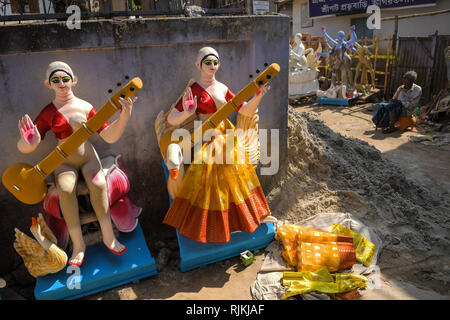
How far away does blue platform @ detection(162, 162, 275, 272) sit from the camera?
360 cm

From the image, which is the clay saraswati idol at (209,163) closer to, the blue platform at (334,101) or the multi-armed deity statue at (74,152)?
the multi-armed deity statue at (74,152)

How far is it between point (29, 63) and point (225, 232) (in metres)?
2.40

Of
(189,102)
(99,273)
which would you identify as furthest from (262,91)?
(99,273)

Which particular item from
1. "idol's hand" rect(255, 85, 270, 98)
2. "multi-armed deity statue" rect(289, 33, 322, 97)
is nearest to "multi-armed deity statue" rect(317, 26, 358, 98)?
"multi-armed deity statue" rect(289, 33, 322, 97)

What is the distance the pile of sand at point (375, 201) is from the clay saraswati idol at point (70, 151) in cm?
216

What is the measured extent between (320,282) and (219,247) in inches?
40.5

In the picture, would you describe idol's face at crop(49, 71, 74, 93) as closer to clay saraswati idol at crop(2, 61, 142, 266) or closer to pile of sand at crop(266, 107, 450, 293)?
clay saraswati idol at crop(2, 61, 142, 266)

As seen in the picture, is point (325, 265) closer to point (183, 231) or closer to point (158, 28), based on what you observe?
point (183, 231)

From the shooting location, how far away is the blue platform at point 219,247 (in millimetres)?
3600

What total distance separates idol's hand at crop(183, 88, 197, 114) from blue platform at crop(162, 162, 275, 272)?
2.99 ft

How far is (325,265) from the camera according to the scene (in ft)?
11.3

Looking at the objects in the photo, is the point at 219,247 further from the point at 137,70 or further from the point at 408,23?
the point at 408,23

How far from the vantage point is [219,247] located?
3.68 metres

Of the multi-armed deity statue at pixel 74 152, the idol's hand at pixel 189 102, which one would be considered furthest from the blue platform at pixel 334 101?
the multi-armed deity statue at pixel 74 152
